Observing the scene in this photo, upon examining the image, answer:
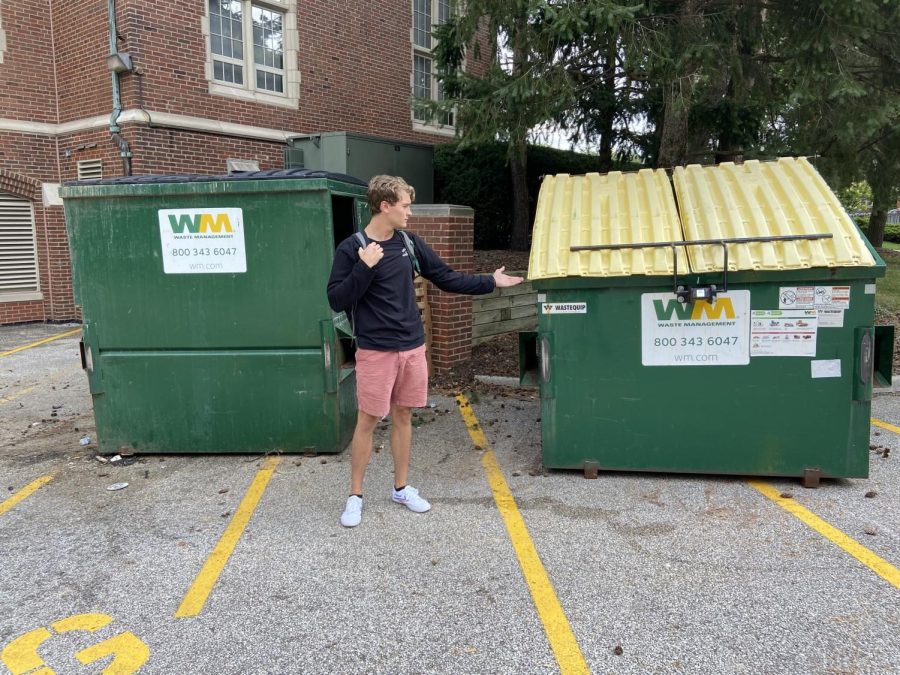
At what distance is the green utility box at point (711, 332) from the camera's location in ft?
13.2

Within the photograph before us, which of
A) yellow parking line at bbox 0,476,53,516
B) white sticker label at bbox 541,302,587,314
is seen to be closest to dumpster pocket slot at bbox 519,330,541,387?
white sticker label at bbox 541,302,587,314

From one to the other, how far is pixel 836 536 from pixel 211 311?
168 inches

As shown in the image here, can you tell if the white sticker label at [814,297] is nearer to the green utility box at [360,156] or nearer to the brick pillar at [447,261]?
the brick pillar at [447,261]

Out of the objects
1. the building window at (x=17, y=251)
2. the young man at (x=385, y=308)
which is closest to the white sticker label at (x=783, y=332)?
the young man at (x=385, y=308)

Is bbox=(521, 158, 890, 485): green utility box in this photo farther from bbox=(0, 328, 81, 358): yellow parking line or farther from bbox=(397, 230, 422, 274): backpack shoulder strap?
bbox=(0, 328, 81, 358): yellow parking line

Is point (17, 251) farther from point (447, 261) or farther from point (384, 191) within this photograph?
point (384, 191)

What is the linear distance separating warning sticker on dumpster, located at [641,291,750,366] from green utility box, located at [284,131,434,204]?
30.5 feet

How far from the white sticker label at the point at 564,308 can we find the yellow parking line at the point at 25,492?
3.69 meters

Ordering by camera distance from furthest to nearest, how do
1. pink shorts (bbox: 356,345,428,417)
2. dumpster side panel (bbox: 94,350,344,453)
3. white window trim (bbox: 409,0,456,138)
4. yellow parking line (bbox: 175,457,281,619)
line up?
1. white window trim (bbox: 409,0,456,138)
2. dumpster side panel (bbox: 94,350,344,453)
3. pink shorts (bbox: 356,345,428,417)
4. yellow parking line (bbox: 175,457,281,619)

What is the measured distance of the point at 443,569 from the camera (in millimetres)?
3344

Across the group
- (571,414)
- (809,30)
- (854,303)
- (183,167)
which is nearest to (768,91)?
(809,30)

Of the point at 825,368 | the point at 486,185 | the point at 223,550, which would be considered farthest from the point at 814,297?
the point at 486,185

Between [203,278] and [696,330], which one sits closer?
[696,330]

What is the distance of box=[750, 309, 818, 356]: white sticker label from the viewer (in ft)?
13.3
